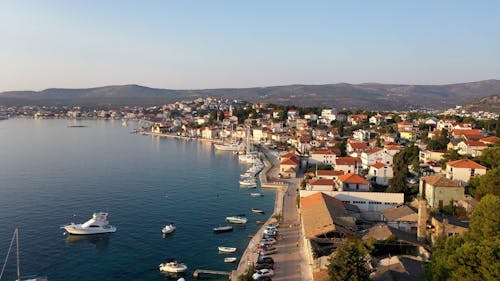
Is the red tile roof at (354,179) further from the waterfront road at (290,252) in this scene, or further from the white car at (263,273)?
the white car at (263,273)

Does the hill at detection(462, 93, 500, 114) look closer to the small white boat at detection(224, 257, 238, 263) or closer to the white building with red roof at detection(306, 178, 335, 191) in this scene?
the white building with red roof at detection(306, 178, 335, 191)

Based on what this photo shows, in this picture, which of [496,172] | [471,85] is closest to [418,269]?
[496,172]

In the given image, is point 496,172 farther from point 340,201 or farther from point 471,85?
point 471,85

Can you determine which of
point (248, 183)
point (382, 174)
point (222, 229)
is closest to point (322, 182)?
point (382, 174)

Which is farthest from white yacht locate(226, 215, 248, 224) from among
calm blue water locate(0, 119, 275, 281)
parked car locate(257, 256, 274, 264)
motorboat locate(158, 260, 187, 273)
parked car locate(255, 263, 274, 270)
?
parked car locate(255, 263, 274, 270)

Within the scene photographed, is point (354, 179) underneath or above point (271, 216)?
above

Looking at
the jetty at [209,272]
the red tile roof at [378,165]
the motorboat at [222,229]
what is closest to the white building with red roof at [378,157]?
the red tile roof at [378,165]

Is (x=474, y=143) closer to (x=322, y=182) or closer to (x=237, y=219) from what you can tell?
(x=322, y=182)
